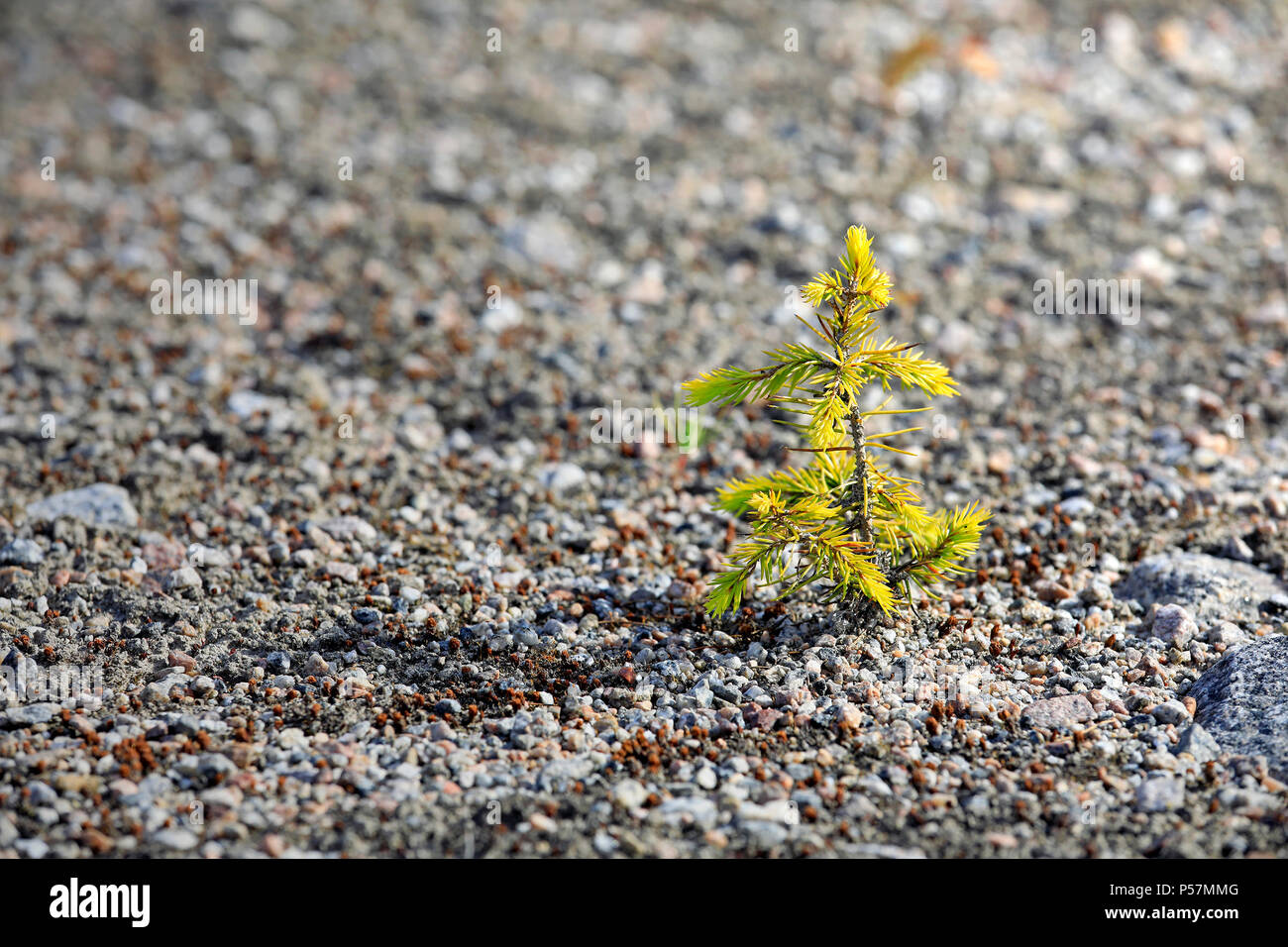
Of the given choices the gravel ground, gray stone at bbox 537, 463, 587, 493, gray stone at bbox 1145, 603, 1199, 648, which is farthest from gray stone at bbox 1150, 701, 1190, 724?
gray stone at bbox 537, 463, 587, 493

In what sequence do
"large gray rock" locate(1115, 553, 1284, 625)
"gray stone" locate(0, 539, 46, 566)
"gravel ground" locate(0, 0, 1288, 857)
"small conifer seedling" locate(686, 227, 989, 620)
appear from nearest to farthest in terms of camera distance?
"gravel ground" locate(0, 0, 1288, 857) < "small conifer seedling" locate(686, 227, 989, 620) < "large gray rock" locate(1115, 553, 1284, 625) < "gray stone" locate(0, 539, 46, 566)

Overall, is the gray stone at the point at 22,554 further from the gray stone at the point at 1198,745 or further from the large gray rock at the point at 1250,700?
the large gray rock at the point at 1250,700

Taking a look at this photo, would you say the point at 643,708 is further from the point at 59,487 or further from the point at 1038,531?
the point at 59,487

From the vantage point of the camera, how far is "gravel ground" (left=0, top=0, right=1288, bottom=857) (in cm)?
430

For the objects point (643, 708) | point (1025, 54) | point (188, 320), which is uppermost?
point (1025, 54)

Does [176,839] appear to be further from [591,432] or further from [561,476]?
[591,432]

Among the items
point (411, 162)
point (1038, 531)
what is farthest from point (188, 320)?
point (1038, 531)

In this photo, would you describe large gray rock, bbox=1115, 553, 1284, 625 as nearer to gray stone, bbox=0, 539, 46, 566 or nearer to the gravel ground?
the gravel ground

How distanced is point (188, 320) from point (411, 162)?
2.85 m

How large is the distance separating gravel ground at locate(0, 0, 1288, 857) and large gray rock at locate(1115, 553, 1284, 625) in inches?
1.0

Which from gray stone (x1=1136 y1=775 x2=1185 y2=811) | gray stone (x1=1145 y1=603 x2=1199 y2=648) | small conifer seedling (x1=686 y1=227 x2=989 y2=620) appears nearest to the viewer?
gray stone (x1=1136 y1=775 x2=1185 y2=811)

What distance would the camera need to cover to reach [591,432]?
283 inches

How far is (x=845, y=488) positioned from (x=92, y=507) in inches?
165
